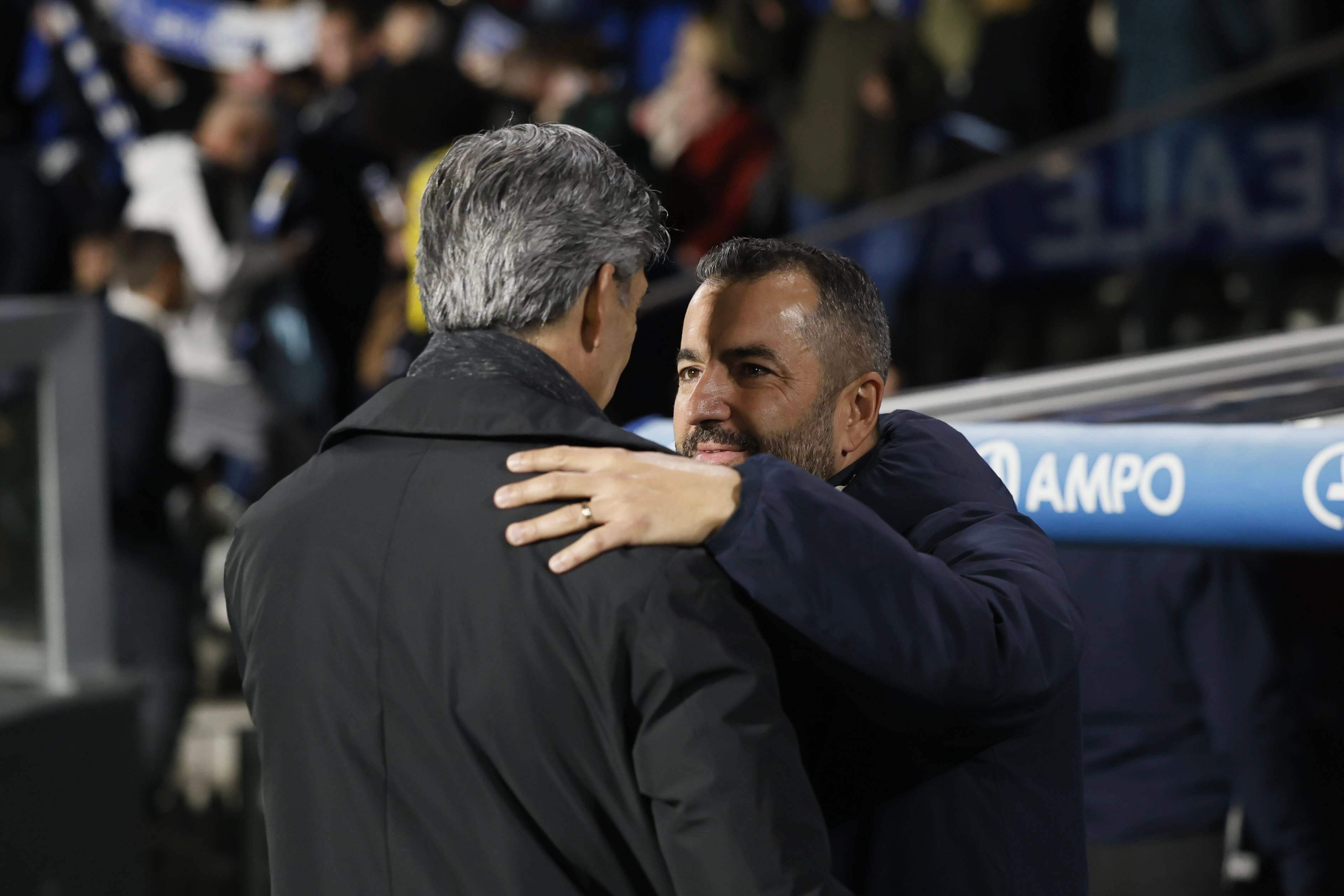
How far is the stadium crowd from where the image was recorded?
4.95 metres

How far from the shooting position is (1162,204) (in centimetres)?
460

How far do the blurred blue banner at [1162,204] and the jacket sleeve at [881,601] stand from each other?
330 centimetres

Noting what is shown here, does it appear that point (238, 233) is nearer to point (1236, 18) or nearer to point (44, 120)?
point (44, 120)

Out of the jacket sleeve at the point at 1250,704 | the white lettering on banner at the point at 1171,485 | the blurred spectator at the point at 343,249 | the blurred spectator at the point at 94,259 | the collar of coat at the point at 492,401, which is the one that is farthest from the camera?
the blurred spectator at the point at 94,259

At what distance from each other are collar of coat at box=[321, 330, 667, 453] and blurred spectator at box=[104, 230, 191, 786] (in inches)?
156

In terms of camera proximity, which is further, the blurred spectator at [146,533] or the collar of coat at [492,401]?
the blurred spectator at [146,533]

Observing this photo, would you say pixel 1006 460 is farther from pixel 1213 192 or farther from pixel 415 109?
pixel 415 109

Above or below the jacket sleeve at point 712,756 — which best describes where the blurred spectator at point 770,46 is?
above

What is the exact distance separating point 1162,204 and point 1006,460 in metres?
2.86

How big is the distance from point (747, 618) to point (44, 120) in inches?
291

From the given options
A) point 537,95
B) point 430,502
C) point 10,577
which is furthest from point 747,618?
point 537,95

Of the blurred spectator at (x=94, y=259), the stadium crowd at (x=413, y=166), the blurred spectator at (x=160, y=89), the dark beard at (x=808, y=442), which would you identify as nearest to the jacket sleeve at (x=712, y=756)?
the dark beard at (x=808, y=442)

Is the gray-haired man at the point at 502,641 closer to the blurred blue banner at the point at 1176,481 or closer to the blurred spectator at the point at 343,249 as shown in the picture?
the blurred blue banner at the point at 1176,481

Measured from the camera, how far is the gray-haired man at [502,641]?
125cm
